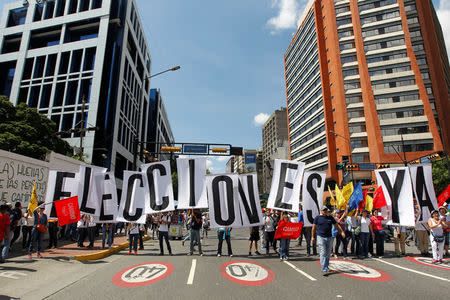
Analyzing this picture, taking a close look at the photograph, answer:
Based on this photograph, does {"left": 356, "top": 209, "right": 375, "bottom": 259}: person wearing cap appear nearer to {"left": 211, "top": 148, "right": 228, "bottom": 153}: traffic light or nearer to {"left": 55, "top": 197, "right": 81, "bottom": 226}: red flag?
{"left": 55, "top": 197, "right": 81, "bottom": 226}: red flag

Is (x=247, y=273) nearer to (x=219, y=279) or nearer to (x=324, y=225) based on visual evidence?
(x=219, y=279)

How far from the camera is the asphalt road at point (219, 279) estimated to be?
5902 mm

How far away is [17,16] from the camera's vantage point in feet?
171

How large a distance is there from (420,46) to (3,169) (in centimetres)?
6733

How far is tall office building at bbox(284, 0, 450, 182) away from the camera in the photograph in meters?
48.7

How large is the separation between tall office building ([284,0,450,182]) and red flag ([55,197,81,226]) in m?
43.7

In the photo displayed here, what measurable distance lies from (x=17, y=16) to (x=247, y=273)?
66586 millimetres

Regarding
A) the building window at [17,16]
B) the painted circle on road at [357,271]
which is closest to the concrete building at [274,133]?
the building window at [17,16]

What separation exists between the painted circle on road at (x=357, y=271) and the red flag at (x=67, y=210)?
356 inches

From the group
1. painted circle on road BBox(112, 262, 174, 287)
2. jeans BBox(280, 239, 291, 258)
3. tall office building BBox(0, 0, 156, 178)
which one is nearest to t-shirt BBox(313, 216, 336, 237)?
jeans BBox(280, 239, 291, 258)

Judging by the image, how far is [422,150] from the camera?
47.7m

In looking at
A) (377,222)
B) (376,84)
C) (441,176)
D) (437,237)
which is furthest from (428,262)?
(376,84)

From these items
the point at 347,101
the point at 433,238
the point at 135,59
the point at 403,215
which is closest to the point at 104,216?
the point at 403,215

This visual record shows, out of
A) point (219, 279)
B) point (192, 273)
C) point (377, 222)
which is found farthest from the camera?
point (377, 222)
